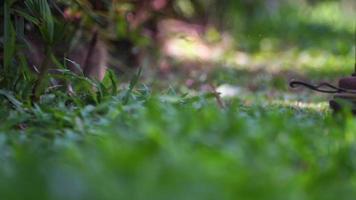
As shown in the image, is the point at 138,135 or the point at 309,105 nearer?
the point at 138,135

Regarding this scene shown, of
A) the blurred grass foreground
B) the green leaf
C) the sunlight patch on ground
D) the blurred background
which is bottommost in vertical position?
the blurred grass foreground

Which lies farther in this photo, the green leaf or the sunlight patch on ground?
the sunlight patch on ground

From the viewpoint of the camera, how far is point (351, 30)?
9.53 m

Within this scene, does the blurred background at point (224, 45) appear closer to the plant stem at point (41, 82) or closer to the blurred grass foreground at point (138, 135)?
the blurred grass foreground at point (138, 135)

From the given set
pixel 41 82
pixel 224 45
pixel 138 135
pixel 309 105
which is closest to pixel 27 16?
pixel 41 82

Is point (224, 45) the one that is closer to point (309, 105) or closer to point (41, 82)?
point (309, 105)

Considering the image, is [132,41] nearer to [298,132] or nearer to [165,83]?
[165,83]

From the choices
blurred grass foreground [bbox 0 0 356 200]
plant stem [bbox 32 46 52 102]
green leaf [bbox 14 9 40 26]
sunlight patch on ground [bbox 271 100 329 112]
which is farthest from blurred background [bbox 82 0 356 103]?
plant stem [bbox 32 46 52 102]

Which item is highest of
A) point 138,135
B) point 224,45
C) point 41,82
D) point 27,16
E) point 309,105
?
point 224,45

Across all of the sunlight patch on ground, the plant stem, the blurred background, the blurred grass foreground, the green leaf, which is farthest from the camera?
the blurred background

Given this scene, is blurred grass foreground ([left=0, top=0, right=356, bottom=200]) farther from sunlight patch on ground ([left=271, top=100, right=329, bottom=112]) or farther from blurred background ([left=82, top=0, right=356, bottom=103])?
blurred background ([left=82, top=0, right=356, bottom=103])

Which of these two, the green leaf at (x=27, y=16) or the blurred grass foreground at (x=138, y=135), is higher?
the green leaf at (x=27, y=16)

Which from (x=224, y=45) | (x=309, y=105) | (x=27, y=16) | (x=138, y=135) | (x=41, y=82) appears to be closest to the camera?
(x=138, y=135)

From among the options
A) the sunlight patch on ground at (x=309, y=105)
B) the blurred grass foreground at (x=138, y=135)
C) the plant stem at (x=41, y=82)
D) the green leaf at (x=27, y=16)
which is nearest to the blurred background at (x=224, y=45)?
the blurred grass foreground at (x=138, y=135)
